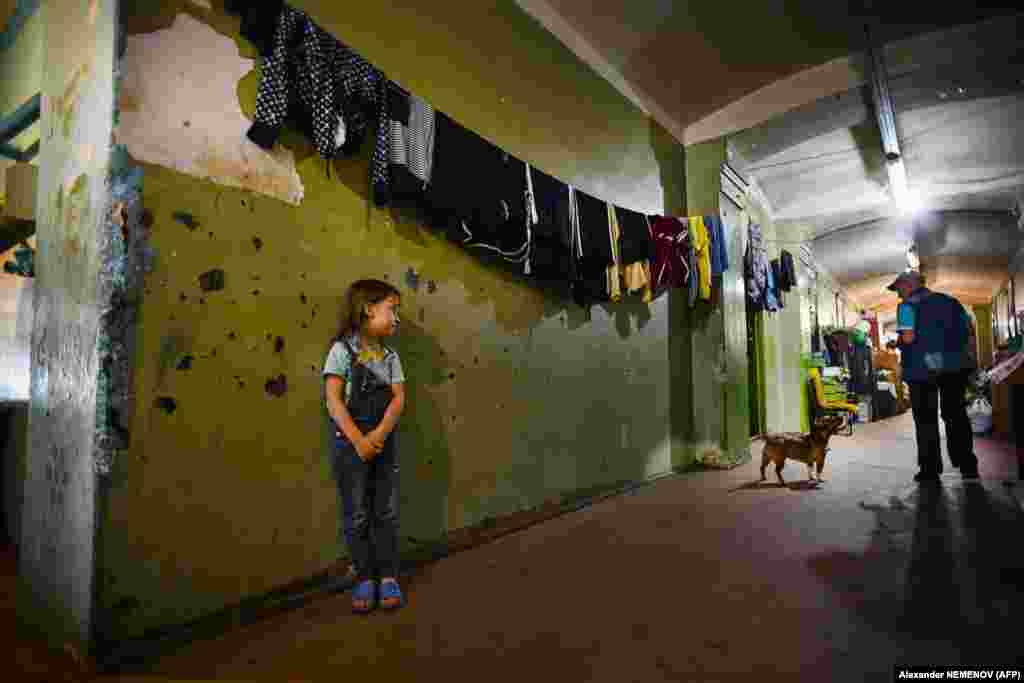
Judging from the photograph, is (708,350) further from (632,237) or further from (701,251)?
(632,237)

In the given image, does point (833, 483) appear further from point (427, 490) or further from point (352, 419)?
point (352, 419)

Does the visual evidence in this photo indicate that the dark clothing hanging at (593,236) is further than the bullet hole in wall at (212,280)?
Yes

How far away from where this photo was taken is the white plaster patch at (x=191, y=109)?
5.70ft

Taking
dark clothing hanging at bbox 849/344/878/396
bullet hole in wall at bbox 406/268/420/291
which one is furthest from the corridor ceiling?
dark clothing hanging at bbox 849/344/878/396

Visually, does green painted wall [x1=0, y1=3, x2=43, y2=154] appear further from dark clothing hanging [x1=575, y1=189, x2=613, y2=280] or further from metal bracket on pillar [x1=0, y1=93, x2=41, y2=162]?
dark clothing hanging [x1=575, y1=189, x2=613, y2=280]

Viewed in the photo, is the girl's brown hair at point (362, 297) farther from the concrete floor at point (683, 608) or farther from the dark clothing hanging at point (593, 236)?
the dark clothing hanging at point (593, 236)

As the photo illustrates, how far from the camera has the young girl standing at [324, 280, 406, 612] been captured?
201 cm

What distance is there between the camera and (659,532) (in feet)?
9.89

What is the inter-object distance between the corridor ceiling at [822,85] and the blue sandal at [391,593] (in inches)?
137

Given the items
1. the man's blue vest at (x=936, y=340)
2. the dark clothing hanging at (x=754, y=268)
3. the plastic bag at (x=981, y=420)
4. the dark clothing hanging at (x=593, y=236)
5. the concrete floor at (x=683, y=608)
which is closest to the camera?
the concrete floor at (x=683, y=608)

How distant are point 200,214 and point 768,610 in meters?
2.55

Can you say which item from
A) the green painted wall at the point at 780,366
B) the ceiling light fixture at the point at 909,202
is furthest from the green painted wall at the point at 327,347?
the ceiling light fixture at the point at 909,202

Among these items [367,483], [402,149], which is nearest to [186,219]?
[402,149]

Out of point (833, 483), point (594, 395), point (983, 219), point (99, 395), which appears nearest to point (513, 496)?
point (594, 395)
